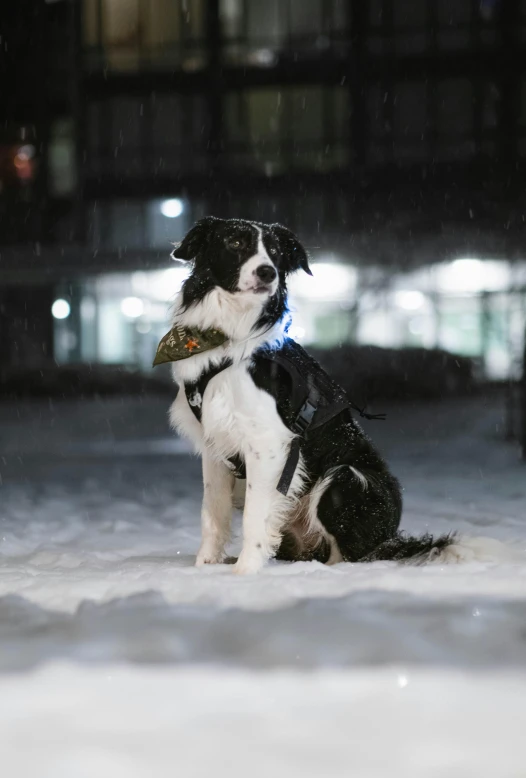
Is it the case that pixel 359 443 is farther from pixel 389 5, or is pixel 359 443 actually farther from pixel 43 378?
pixel 389 5

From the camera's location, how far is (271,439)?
3.67 meters

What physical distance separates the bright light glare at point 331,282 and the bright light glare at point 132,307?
15.3 feet

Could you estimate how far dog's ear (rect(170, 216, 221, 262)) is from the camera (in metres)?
3.87

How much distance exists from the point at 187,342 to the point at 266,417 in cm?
50

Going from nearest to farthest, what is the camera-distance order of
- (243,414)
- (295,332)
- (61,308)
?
(243,414) → (295,332) → (61,308)

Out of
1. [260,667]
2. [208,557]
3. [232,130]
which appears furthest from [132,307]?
[260,667]

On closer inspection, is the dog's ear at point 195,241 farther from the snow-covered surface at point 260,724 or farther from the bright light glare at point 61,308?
the bright light glare at point 61,308

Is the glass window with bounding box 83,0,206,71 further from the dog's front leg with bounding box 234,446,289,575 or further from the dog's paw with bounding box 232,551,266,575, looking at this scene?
the dog's paw with bounding box 232,551,266,575

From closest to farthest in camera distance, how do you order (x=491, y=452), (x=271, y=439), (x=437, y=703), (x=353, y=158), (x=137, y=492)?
(x=437, y=703), (x=271, y=439), (x=137, y=492), (x=491, y=452), (x=353, y=158)

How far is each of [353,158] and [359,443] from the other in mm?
25869

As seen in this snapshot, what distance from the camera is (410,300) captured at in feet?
74.5

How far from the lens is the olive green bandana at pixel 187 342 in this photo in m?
3.71

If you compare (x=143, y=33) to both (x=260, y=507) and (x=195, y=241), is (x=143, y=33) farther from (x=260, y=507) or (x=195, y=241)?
(x=260, y=507)

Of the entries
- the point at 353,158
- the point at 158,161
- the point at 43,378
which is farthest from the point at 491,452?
the point at 158,161
